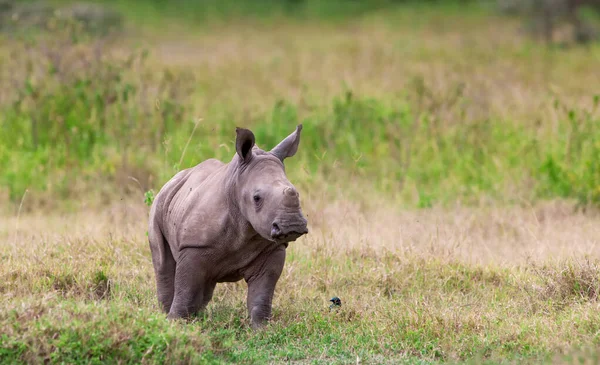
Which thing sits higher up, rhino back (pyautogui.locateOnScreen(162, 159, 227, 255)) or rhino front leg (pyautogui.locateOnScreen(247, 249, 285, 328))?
rhino back (pyautogui.locateOnScreen(162, 159, 227, 255))

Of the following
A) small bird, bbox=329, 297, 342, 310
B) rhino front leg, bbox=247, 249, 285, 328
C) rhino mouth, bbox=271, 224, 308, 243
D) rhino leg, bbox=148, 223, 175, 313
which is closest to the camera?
rhino mouth, bbox=271, 224, 308, 243

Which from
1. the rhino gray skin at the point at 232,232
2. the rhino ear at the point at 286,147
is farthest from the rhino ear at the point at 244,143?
the rhino ear at the point at 286,147

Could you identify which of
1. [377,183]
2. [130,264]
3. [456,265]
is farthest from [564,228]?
[130,264]

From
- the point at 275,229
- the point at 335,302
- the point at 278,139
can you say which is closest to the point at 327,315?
the point at 335,302

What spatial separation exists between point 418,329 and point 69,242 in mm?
3410

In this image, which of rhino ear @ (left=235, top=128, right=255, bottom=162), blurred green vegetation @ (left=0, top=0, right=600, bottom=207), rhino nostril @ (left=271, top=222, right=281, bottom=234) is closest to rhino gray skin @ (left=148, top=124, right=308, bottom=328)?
rhino ear @ (left=235, top=128, right=255, bottom=162)

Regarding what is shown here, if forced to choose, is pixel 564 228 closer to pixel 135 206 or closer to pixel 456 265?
pixel 456 265

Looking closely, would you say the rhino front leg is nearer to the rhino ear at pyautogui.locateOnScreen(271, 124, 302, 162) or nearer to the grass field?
the grass field

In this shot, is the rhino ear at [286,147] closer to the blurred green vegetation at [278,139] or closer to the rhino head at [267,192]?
the rhino head at [267,192]

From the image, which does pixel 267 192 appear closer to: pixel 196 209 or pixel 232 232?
pixel 232 232

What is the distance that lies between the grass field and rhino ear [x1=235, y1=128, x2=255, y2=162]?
1.18m

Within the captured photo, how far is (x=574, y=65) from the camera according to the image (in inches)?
696

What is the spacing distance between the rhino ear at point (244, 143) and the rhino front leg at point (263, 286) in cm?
71

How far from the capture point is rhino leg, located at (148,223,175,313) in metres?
6.20
